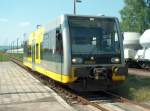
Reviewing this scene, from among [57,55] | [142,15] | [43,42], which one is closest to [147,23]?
[142,15]

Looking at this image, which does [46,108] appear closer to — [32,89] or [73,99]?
[73,99]

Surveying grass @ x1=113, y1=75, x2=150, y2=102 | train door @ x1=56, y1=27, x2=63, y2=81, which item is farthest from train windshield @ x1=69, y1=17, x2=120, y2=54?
grass @ x1=113, y1=75, x2=150, y2=102

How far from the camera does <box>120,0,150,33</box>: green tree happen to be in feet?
222

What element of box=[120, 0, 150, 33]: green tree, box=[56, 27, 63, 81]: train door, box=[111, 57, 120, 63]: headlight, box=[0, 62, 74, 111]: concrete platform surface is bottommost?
box=[0, 62, 74, 111]: concrete platform surface

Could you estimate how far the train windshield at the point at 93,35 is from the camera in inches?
600

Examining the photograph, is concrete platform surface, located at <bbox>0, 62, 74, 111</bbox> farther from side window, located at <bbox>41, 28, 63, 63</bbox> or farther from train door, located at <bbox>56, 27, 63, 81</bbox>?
side window, located at <bbox>41, 28, 63, 63</bbox>

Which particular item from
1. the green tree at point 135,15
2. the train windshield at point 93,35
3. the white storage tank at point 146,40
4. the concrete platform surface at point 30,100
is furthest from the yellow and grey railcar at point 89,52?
the green tree at point 135,15

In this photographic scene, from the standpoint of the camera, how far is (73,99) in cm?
1480

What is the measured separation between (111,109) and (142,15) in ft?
187

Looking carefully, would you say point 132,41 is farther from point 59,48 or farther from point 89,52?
point 89,52

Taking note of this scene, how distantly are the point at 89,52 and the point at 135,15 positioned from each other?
55.9 meters

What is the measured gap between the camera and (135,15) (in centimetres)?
6981

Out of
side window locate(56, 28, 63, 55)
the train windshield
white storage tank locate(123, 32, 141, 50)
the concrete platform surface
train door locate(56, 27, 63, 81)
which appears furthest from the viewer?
white storage tank locate(123, 32, 141, 50)

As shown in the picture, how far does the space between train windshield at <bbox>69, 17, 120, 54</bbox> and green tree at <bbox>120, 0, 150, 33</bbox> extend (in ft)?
170
